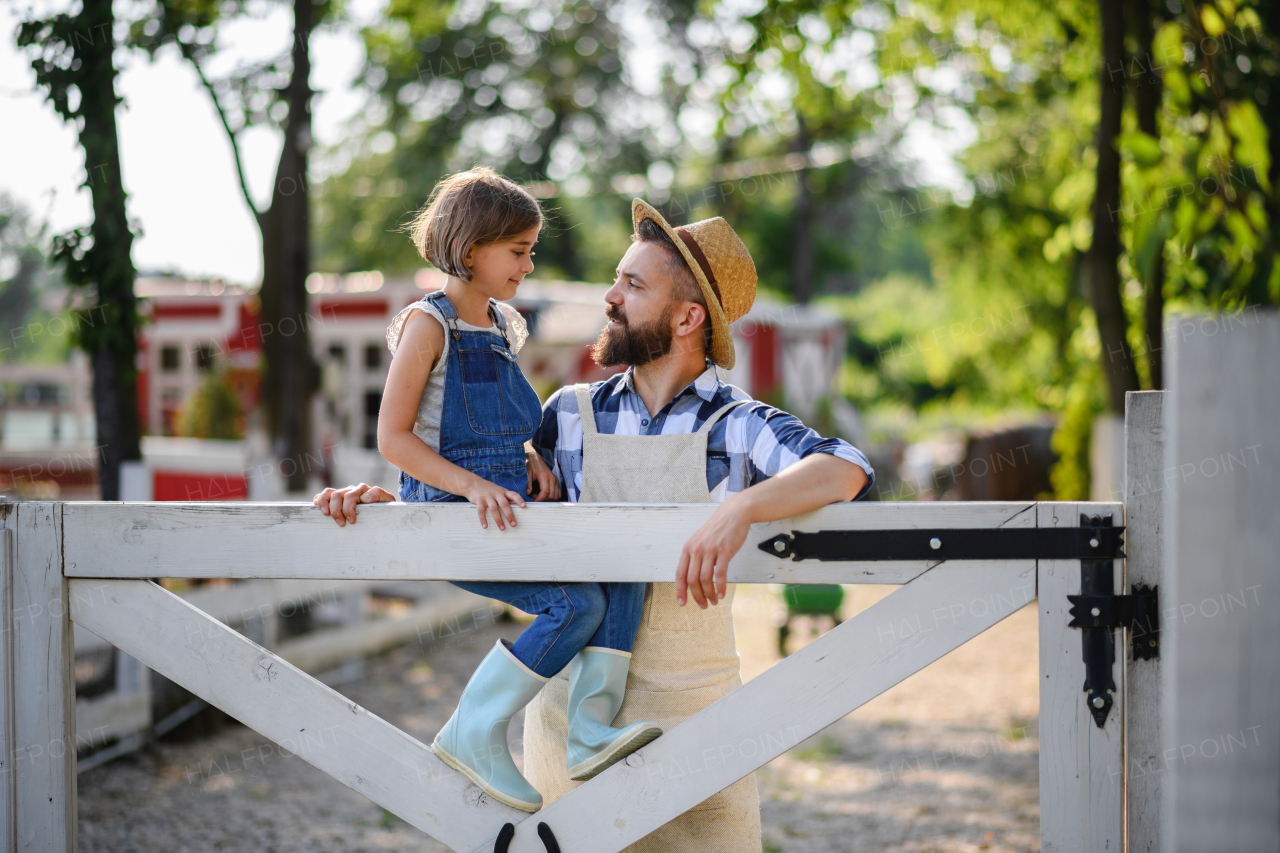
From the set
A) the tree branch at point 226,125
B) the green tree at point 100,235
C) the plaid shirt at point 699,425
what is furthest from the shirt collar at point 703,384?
the tree branch at point 226,125

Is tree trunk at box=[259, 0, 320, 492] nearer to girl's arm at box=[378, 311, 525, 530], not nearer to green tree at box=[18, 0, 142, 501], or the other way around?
green tree at box=[18, 0, 142, 501]

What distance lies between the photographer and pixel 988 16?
7.76 m

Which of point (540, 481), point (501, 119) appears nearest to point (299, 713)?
point (540, 481)

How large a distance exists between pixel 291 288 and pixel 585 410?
505 cm

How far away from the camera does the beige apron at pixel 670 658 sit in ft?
6.89

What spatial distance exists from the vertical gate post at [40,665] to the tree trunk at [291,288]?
16.1ft

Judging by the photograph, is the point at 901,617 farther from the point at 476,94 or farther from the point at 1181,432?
the point at 476,94

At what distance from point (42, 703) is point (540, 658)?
1000mm

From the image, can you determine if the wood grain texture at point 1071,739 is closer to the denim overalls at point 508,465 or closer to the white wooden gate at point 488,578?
the white wooden gate at point 488,578

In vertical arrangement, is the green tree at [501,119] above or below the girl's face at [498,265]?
above

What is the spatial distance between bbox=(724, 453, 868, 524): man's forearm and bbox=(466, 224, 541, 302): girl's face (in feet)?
2.60

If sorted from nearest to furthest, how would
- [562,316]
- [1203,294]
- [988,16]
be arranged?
[1203,294] < [988,16] < [562,316]

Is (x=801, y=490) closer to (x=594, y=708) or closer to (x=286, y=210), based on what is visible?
(x=594, y=708)

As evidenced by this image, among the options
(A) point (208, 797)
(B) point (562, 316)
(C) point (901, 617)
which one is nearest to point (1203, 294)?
(C) point (901, 617)
